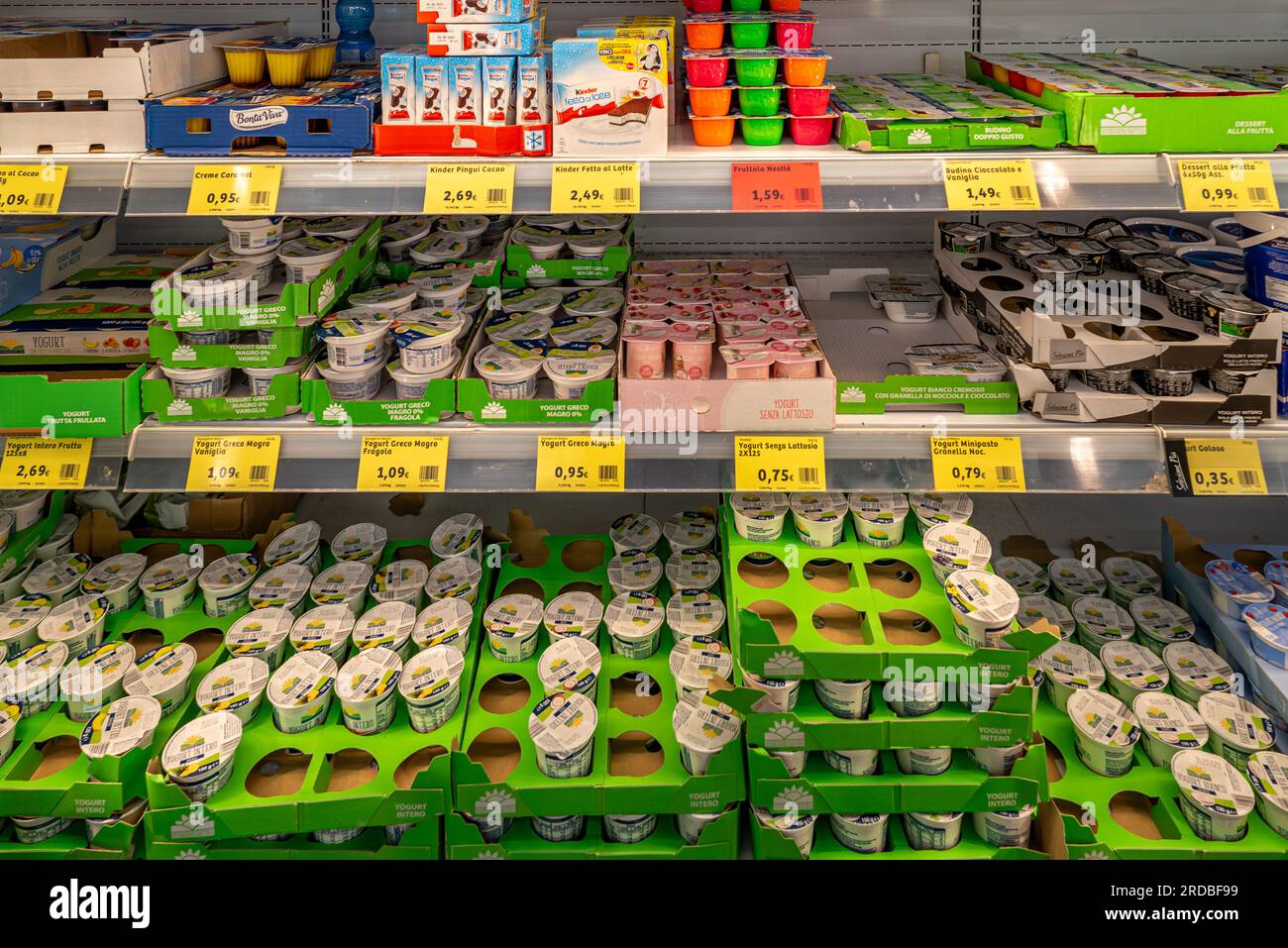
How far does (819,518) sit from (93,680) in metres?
1.19

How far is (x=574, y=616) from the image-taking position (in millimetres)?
1887

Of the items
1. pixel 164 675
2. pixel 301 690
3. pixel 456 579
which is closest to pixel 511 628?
pixel 456 579

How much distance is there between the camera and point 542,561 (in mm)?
2086

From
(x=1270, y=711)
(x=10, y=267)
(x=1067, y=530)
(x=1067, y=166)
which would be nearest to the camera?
(x=1067, y=166)

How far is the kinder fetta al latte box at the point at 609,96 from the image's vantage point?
1.53 m

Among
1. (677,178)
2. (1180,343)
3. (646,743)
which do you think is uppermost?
(677,178)

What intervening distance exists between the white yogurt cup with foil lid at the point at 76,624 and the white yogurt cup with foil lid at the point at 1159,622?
181 cm

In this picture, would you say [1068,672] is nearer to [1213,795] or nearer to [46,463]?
[1213,795]

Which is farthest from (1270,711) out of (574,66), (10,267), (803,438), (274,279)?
(10,267)

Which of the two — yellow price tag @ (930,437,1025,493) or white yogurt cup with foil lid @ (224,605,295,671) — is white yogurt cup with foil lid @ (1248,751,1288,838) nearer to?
yellow price tag @ (930,437,1025,493)

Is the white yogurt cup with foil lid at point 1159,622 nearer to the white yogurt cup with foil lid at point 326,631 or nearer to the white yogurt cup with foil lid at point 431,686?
the white yogurt cup with foil lid at point 431,686

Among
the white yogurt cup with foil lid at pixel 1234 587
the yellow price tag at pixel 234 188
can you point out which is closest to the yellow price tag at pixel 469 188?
the yellow price tag at pixel 234 188
